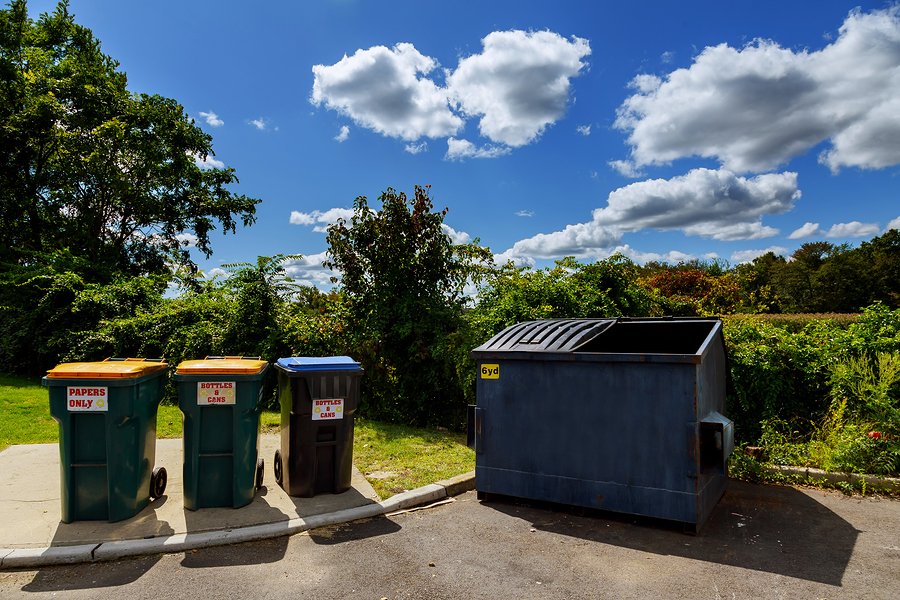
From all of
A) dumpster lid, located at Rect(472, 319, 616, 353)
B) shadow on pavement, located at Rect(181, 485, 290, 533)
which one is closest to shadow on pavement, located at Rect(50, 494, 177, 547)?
shadow on pavement, located at Rect(181, 485, 290, 533)

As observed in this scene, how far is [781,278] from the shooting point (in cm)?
4953

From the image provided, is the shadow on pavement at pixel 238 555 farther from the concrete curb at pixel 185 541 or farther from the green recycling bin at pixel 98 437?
the green recycling bin at pixel 98 437

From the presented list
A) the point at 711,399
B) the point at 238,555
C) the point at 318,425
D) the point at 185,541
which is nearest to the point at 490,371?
the point at 318,425

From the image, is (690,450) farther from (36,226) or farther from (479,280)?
(36,226)

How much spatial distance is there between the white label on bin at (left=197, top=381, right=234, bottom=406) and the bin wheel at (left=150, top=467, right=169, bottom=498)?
92cm

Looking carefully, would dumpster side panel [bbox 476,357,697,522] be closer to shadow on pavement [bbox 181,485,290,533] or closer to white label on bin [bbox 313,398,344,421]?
white label on bin [bbox 313,398,344,421]

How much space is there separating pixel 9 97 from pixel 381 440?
18.7 metres

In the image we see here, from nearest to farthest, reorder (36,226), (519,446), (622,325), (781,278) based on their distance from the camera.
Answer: (519,446)
(622,325)
(36,226)
(781,278)

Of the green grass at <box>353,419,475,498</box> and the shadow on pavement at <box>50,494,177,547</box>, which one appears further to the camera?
the green grass at <box>353,419,475,498</box>

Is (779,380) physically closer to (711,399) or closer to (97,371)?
(711,399)

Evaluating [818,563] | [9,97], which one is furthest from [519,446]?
[9,97]

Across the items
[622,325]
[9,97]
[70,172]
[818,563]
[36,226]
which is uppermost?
[9,97]

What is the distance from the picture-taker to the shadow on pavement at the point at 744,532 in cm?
353

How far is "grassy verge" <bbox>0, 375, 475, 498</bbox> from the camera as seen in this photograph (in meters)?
5.31
